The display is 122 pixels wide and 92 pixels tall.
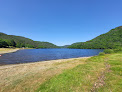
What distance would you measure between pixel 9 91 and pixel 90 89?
7474 mm

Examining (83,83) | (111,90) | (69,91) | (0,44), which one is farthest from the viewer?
(0,44)

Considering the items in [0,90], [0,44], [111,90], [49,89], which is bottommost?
Answer: [0,90]


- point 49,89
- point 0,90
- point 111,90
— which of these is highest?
point 111,90

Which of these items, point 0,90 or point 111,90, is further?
point 0,90

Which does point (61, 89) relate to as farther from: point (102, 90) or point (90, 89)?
point (102, 90)

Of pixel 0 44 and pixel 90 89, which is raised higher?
pixel 0 44

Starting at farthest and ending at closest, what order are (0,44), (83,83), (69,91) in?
1. (0,44)
2. (83,83)
3. (69,91)

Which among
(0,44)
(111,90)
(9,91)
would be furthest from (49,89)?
(0,44)

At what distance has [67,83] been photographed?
6012mm

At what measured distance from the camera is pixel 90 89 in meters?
5.19

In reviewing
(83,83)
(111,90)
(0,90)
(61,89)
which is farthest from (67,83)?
(0,90)

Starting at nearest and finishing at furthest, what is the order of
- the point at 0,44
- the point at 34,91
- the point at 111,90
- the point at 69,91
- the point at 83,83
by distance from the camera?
the point at 111,90
the point at 69,91
the point at 34,91
the point at 83,83
the point at 0,44

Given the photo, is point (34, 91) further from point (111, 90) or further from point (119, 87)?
point (119, 87)

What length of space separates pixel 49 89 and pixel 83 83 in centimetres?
319
